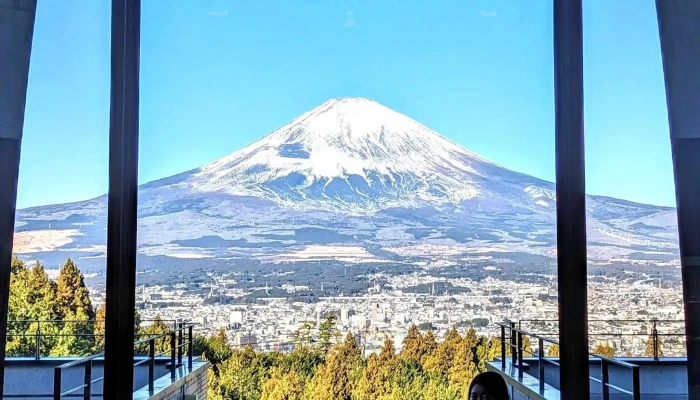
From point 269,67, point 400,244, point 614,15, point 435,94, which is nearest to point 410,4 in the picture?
point 435,94

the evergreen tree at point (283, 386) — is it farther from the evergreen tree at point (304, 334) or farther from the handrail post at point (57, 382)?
the handrail post at point (57, 382)

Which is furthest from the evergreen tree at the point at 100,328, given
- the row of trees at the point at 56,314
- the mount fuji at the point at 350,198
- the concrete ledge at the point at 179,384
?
the mount fuji at the point at 350,198

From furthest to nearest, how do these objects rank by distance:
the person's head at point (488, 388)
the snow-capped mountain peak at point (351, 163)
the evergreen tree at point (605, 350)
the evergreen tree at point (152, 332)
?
the snow-capped mountain peak at point (351, 163) → the evergreen tree at point (152, 332) → the evergreen tree at point (605, 350) → the person's head at point (488, 388)

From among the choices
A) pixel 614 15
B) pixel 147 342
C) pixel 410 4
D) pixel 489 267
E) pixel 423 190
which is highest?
pixel 410 4

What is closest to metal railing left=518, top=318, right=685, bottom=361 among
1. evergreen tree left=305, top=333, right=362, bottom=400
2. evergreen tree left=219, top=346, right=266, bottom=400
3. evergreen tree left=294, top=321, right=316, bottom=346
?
evergreen tree left=305, top=333, right=362, bottom=400

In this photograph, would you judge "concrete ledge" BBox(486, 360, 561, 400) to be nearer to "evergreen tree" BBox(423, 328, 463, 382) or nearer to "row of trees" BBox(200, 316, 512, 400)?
"row of trees" BBox(200, 316, 512, 400)

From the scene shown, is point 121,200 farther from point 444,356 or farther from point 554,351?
point 444,356

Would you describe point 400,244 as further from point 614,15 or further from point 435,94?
point 614,15
